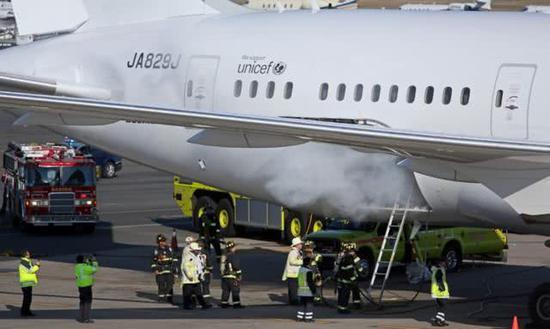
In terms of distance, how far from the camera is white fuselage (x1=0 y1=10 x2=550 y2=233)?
24.6 meters

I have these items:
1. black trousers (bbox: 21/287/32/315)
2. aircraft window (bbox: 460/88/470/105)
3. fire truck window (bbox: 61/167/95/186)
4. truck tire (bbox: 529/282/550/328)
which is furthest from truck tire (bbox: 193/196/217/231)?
truck tire (bbox: 529/282/550/328)

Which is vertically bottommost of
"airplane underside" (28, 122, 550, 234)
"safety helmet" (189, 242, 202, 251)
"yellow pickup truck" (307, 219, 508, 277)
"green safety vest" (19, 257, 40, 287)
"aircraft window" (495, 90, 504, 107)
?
"yellow pickup truck" (307, 219, 508, 277)

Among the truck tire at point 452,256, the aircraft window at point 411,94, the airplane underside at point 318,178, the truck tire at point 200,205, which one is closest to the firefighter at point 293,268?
the airplane underside at point 318,178

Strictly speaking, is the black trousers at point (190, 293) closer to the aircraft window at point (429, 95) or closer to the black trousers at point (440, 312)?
the black trousers at point (440, 312)

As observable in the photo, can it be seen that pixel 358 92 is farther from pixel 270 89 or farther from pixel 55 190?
pixel 55 190

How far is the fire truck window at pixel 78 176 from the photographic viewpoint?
40.8 meters

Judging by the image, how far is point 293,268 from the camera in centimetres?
2727

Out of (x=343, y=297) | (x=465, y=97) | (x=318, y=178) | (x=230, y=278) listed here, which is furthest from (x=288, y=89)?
(x=343, y=297)

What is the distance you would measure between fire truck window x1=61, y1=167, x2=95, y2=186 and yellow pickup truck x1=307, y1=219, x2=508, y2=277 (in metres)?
9.60

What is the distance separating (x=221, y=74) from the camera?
28.2 meters

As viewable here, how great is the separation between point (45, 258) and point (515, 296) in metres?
12.2

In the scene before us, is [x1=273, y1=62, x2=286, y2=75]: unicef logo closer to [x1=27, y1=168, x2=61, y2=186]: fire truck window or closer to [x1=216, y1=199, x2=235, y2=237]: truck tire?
[x1=216, y1=199, x2=235, y2=237]: truck tire

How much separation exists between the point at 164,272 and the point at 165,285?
280 millimetres

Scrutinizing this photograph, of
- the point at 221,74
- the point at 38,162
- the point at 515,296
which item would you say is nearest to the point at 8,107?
the point at 221,74
